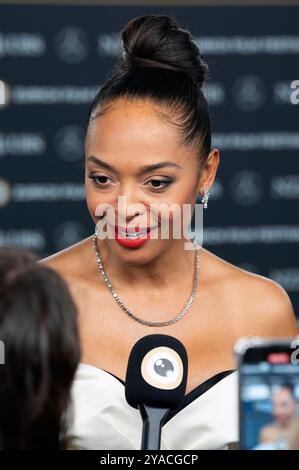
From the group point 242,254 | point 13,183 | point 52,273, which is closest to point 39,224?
point 13,183

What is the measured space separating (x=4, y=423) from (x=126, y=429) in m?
0.74

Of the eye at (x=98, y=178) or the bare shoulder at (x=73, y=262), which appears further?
the bare shoulder at (x=73, y=262)

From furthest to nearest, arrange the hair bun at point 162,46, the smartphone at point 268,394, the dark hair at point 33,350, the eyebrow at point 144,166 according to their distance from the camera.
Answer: the hair bun at point 162,46
the eyebrow at point 144,166
the smartphone at point 268,394
the dark hair at point 33,350

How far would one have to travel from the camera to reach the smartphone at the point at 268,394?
122cm

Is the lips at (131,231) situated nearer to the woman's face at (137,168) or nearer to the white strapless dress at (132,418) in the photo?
the woman's face at (137,168)

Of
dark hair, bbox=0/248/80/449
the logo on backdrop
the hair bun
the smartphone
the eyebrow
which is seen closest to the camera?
dark hair, bbox=0/248/80/449

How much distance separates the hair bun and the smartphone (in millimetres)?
779

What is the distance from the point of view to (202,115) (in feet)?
6.22

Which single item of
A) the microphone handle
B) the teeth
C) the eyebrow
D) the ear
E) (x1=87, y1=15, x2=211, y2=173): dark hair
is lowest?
the microphone handle

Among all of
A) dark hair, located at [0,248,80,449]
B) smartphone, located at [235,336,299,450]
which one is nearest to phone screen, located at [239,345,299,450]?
smartphone, located at [235,336,299,450]

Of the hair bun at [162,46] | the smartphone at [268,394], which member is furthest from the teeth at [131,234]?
the smartphone at [268,394]

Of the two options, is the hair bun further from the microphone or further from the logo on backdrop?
the logo on backdrop

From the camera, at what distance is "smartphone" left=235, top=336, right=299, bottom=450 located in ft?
3.99

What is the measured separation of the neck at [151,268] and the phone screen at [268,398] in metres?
0.68
